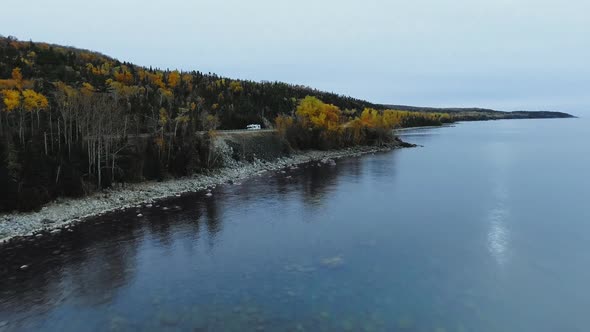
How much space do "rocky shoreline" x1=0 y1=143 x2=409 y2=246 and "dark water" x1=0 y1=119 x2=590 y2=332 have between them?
8.45 feet

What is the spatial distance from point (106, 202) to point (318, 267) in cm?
2376

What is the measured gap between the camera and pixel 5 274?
22.5 metres

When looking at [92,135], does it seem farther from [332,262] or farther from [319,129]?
[319,129]

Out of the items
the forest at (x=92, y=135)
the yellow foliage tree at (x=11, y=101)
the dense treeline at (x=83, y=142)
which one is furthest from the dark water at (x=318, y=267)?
the yellow foliage tree at (x=11, y=101)

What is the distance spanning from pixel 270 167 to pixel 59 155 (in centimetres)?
3284

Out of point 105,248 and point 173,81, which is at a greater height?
point 173,81

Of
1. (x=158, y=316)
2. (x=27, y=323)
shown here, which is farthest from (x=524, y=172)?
(x=27, y=323)

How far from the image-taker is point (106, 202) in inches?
1505

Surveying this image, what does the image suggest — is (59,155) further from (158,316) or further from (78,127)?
(158,316)

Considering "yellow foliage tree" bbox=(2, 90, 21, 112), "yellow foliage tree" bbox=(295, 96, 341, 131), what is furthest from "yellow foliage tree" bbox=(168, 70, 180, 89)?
"yellow foliage tree" bbox=(2, 90, 21, 112)

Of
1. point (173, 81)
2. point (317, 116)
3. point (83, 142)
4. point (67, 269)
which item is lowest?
point (67, 269)

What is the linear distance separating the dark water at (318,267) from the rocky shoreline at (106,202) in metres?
2.58

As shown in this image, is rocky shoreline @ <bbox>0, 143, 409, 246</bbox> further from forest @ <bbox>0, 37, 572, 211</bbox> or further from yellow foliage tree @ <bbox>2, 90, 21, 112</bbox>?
yellow foliage tree @ <bbox>2, 90, 21, 112</bbox>

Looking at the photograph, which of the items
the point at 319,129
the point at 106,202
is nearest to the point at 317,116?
the point at 319,129
